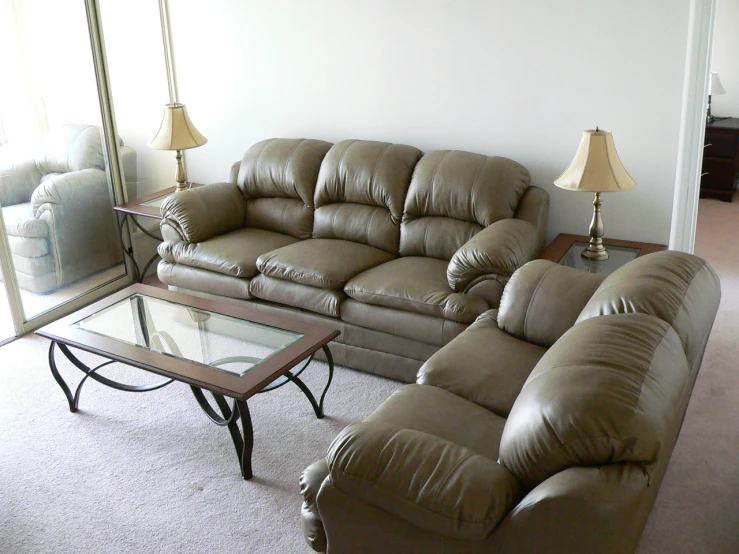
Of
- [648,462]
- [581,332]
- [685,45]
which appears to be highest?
[685,45]

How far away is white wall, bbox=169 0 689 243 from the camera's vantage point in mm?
3656

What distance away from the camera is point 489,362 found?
264cm

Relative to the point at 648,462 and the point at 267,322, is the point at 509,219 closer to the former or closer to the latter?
the point at 267,322

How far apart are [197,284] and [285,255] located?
0.61 m

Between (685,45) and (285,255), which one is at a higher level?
(685,45)

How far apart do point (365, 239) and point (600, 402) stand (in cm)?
257

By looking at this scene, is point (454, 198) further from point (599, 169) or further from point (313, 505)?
point (313, 505)

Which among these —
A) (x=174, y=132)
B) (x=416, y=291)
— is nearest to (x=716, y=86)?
(x=416, y=291)

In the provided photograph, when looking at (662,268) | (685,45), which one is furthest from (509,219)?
(662,268)

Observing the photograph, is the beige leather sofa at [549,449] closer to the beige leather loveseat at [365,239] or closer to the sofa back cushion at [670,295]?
the sofa back cushion at [670,295]

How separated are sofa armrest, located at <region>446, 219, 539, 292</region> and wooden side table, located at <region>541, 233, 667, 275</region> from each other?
223mm

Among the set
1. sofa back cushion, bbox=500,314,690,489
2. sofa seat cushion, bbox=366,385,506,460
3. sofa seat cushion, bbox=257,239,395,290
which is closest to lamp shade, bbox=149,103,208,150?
sofa seat cushion, bbox=257,239,395,290

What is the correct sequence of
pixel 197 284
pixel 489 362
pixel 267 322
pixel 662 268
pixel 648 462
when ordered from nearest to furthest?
pixel 648 462, pixel 662 268, pixel 489 362, pixel 267 322, pixel 197 284

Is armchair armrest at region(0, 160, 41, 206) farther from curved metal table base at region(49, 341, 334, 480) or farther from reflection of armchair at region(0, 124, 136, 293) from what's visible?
curved metal table base at region(49, 341, 334, 480)
